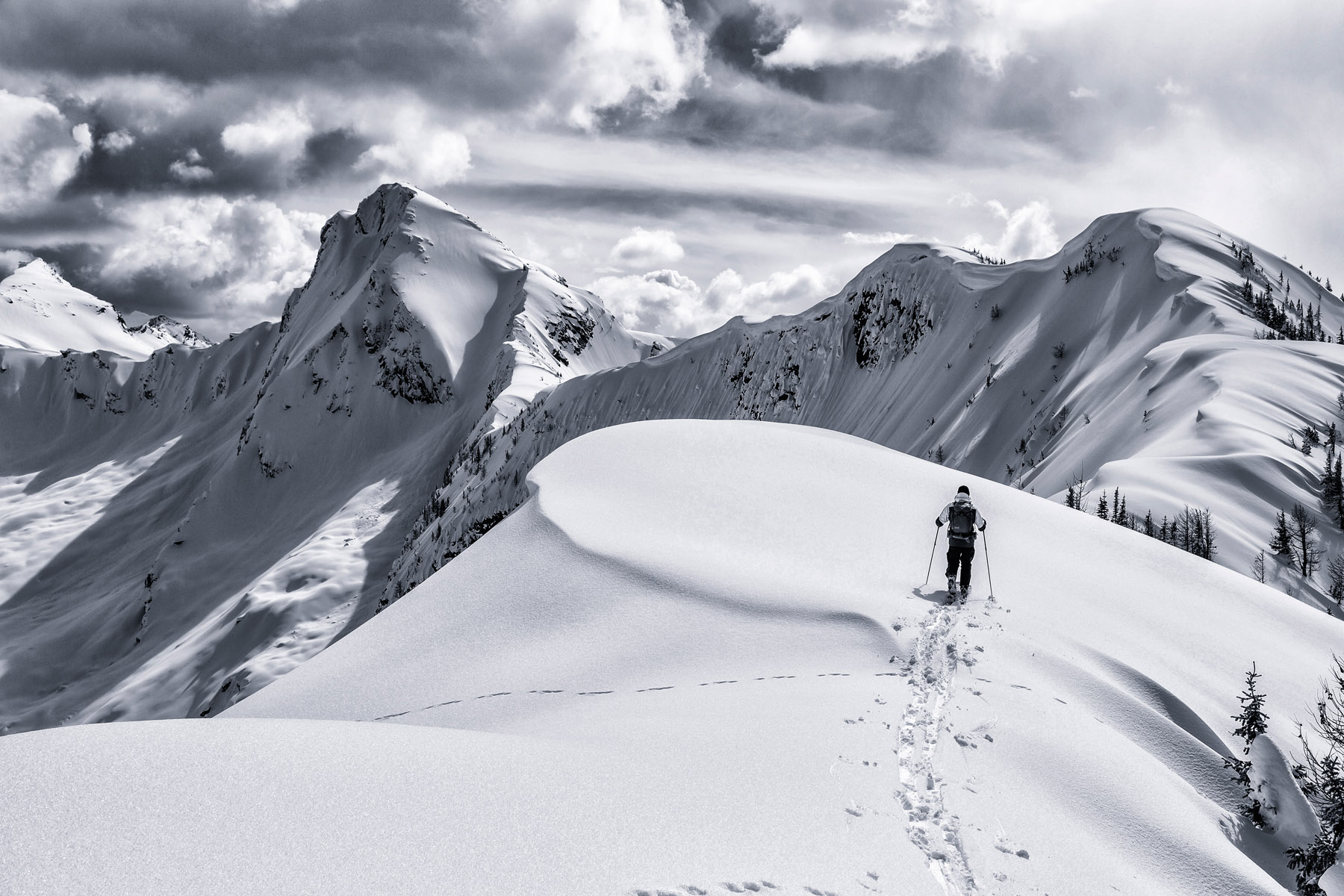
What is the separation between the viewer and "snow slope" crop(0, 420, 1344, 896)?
3.62m

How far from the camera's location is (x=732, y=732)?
5574mm

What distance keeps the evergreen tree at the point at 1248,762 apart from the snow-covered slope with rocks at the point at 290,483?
45.7 metres

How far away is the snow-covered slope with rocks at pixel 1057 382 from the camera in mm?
17922

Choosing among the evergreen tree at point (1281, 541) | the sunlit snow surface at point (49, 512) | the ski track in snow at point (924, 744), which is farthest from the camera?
the sunlit snow surface at point (49, 512)

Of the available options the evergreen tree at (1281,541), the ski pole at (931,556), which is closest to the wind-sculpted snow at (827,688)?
the ski pole at (931,556)

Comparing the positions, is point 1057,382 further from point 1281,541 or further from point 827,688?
point 827,688

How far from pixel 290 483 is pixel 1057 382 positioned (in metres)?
87.8

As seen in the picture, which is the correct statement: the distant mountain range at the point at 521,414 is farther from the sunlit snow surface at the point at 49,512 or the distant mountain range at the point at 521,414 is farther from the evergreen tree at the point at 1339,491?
the sunlit snow surface at the point at 49,512

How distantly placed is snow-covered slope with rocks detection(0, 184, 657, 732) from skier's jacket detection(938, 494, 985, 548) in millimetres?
42920

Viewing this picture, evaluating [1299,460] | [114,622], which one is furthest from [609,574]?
[114,622]

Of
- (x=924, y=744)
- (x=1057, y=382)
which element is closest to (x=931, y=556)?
(x=924, y=744)

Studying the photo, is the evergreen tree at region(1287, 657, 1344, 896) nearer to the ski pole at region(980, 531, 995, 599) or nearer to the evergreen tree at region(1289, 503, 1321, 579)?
the ski pole at region(980, 531, 995, 599)

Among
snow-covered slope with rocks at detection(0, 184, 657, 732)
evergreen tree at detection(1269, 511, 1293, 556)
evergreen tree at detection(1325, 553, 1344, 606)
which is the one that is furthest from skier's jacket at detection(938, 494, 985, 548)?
snow-covered slope with rocks at detection(0, 184, 657, 732)

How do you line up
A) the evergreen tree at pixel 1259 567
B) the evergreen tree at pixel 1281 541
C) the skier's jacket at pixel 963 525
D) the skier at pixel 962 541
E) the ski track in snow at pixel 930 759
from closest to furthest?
1. the ski track in snow at pixel 930 759
2. the skier at pixel 962 541
3. the skier's jacket at pixel 963 525
4. the evergreen tree at pixel 1259 567
5. the evergreen tree at pixel 1281 541
